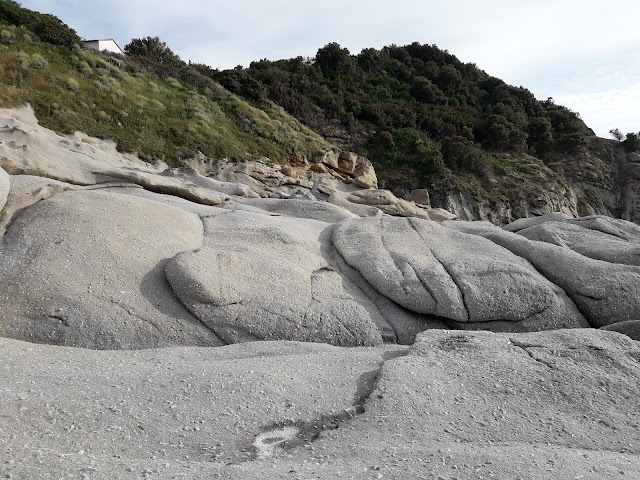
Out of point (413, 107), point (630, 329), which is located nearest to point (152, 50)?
point (413, 107)

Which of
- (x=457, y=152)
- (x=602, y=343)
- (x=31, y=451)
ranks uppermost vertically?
(x=457, y=152)

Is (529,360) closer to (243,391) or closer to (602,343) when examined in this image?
(602,343)

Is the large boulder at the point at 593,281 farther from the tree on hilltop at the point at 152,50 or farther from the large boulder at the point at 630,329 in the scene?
the tree on hilltop at the point at 152,50

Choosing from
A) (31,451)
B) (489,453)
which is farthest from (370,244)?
(31,451)

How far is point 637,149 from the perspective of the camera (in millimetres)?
57062

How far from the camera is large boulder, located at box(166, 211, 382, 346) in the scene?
8.48m

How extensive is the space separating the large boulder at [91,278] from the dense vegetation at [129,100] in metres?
17.0

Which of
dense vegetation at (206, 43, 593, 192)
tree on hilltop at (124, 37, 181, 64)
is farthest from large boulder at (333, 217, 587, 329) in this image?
tree on hilltop at (124, 37, 181, 64)

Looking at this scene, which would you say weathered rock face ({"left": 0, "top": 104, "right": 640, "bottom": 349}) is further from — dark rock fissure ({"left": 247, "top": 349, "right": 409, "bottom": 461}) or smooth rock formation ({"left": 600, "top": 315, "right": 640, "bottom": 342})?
dark rock fissure ({"left": 247, "top": 349, "right": 409, "bottom": 461})

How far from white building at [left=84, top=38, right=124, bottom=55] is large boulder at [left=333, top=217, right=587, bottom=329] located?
31.7 meters

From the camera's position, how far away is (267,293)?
9039 mm

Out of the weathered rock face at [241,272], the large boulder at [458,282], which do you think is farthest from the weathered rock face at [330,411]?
the large boulder at [458,282]

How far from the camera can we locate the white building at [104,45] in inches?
1449

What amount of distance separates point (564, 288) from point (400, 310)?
3.47m
